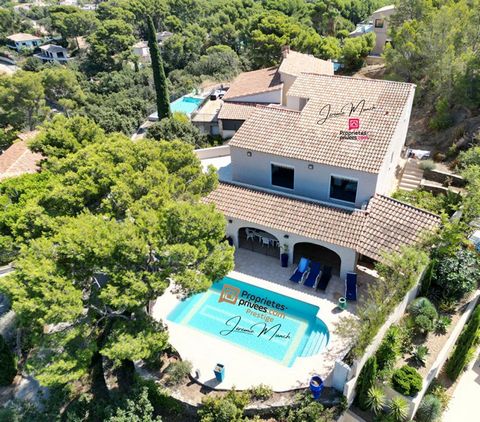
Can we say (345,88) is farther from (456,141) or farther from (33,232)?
(33,232)

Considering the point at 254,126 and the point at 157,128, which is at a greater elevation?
the point at 254,126

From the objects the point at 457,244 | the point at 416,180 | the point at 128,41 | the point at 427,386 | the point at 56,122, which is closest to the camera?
the point at 427,386

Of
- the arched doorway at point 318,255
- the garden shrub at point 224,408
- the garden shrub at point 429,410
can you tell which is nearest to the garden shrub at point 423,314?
the garden shrub at point 429,410

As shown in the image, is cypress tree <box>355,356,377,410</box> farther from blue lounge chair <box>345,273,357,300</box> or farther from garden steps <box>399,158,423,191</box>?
garden steps <box>399,158,423,191</box>

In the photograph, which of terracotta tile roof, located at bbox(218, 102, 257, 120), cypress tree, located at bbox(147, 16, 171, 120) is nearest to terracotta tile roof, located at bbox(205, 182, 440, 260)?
terracotta tile roof, located at bbox(218, 102, 257, 120)

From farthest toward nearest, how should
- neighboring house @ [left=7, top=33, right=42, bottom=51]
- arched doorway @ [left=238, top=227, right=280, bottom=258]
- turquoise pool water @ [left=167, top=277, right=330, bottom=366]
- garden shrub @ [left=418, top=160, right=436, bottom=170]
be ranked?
neighboring house @ [left=7, top=33, right=42, bottom=51]
garden shrub @ [left=418, top=160, right=436, bottom=170]
arched doorway @ [left=238, top=227, right=280, bottom=258]
turquoise pool water @ [left=167, top=277, right=330, bottom=366]

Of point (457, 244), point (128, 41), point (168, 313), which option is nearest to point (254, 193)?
point (168, 313)
